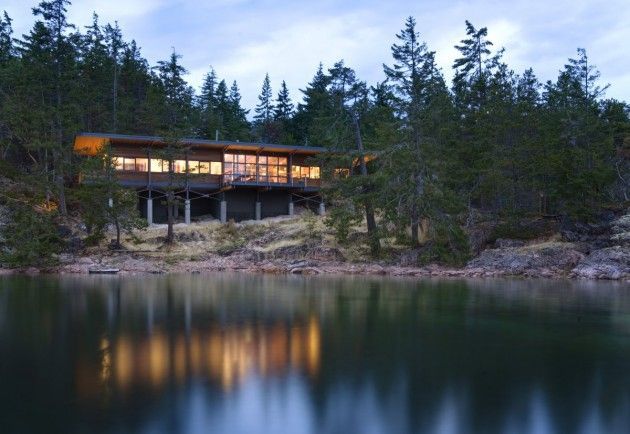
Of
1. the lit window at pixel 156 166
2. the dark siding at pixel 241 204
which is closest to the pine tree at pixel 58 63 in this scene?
the lit window at pixel 156 166

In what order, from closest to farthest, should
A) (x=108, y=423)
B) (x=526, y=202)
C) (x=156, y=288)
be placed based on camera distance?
(x=108, y=423) → (x=156, y=288) → (x=526, y=202)

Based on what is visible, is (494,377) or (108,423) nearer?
(108,423)

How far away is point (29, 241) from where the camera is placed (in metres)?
34.9

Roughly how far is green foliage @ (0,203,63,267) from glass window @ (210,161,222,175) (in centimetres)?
1643

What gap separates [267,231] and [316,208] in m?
10.5

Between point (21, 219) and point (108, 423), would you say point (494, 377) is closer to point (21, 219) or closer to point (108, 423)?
point (108, 423)

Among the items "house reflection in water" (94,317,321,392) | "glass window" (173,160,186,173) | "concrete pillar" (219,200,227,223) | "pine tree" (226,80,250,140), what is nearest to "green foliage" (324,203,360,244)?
"concrete pillar" (219,200,227,223)

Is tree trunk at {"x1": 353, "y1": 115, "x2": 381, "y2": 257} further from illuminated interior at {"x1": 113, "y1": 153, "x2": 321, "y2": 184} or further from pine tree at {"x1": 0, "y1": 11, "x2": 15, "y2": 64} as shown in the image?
pine tree at {"x1": 0, "y1": 11, "x2": 15, "y2": 64}

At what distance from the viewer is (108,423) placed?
24.7 ft

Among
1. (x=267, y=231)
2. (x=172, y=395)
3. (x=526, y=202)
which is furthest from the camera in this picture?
(x=267, y=231)

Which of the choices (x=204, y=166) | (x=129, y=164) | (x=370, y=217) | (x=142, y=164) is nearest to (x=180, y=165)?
(x=204, y=166)

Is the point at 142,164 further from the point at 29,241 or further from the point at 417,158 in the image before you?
the point at 417,158

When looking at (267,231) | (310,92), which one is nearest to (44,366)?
(267,231)

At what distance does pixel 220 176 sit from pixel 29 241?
1876 cm
